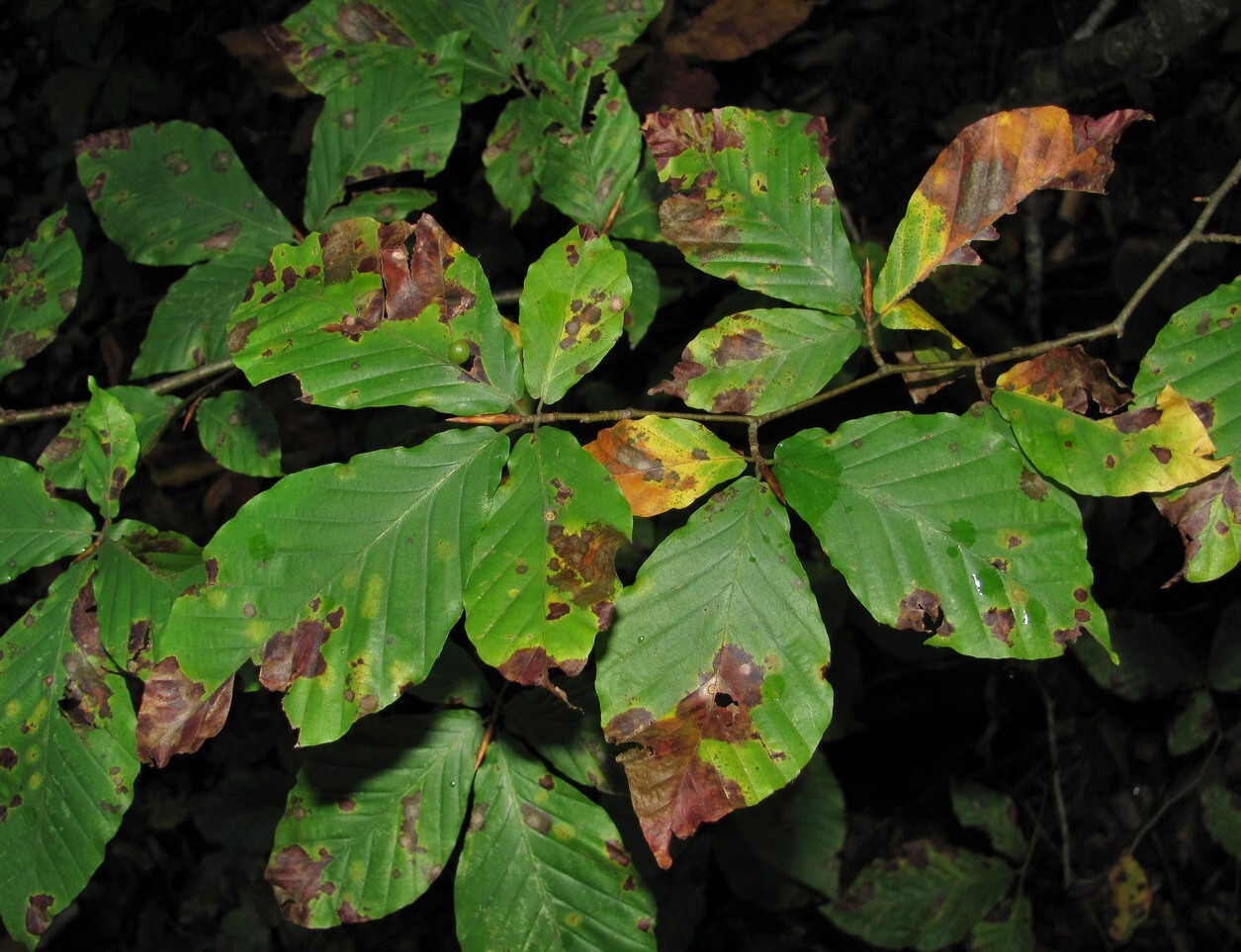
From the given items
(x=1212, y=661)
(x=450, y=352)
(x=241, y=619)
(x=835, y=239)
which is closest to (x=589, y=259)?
(x=450, y=352)

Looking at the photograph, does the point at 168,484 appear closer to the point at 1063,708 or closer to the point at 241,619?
the point at 241,619

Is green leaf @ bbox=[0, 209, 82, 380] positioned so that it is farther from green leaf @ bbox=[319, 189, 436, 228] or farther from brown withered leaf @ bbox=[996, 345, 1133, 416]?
brown withered leaf @ bbox=[996, 345, 1133, 416]

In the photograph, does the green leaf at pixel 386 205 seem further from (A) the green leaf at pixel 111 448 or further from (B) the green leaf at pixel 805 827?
(B) the green leaf at pixel 805 827

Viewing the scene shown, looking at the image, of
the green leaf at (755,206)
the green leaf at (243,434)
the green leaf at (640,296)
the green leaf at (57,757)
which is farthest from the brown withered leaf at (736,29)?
the green leaf at (57,757)

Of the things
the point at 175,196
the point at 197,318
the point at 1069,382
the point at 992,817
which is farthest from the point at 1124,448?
the point at 992,817

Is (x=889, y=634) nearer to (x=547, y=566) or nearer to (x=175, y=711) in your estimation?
(x=547, y=566)

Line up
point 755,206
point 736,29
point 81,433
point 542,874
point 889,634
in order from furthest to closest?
point 736,29
point 889,634
point 81,433
point 542,874
point 755,206
